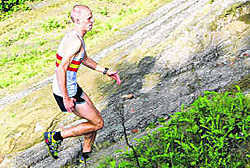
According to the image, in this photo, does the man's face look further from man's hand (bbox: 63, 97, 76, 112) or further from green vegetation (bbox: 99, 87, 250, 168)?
green vegetation (bbox: 99, 87, 250, 168)

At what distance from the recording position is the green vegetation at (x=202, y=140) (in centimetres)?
314

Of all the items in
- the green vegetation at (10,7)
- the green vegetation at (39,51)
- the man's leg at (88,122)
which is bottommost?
the green vegetation at (39,51)

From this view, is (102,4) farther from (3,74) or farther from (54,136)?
(54,136)

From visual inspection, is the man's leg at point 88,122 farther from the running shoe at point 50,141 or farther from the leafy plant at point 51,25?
the leafy plant at point 51,25

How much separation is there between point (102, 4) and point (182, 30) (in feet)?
23.3

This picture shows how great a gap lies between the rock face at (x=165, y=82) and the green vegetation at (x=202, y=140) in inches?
32.5

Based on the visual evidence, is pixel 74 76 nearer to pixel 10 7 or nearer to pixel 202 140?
pixel 202 140

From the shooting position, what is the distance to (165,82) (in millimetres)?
5449

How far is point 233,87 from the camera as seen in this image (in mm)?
4391

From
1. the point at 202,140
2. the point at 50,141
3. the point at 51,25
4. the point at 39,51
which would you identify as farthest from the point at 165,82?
the point at 51,25

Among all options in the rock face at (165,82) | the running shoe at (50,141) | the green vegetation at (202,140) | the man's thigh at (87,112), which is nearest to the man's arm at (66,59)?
the man's thigh at (87,112)

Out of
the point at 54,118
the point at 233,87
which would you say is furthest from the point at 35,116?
the point at 233,87

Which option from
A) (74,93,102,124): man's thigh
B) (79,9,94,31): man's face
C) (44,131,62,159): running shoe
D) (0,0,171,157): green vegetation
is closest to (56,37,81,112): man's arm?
(79,9,94,31): man's face

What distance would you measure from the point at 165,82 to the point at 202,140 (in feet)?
7.16
